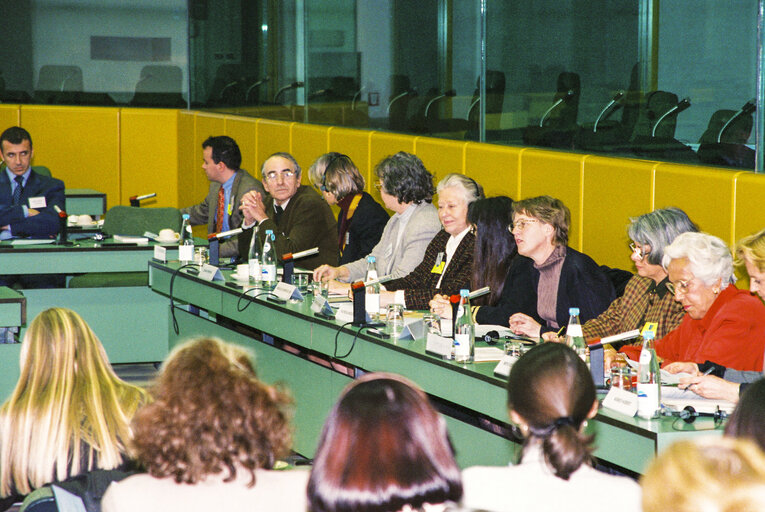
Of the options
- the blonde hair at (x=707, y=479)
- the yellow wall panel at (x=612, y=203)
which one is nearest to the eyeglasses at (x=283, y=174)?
the yellow wall panel at (x=612, y=203)

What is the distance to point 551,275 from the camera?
3918mm

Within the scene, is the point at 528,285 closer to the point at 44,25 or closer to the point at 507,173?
the point at 507,173

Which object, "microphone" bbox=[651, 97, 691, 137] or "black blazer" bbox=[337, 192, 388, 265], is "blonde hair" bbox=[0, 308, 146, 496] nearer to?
"microphone" bbox=[651, 97, 691, 137]

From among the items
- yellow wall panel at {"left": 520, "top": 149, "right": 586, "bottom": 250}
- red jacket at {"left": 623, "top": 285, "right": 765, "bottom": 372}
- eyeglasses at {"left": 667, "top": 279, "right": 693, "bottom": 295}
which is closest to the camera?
red jacket at {"left": 623, "top": 285, "right": 765, "bottom": 372}

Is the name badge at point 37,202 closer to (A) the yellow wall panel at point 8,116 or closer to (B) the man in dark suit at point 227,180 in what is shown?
(B) the man in dark suit at point 227,180

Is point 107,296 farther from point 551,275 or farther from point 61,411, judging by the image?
point 61,411

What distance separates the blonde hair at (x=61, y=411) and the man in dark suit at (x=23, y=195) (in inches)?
177

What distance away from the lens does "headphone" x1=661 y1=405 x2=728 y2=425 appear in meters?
2.55

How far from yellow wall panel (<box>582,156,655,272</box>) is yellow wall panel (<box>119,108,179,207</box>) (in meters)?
6.14

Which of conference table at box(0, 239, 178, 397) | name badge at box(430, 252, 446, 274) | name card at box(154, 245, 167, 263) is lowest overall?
conference table at box(0, 239, 178, 397)

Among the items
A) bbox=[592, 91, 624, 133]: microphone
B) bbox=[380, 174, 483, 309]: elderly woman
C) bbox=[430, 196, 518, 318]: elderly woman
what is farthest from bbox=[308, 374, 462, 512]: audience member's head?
bbox=[592, 91, 624, 133]: microphone

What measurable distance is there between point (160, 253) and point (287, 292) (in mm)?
1483

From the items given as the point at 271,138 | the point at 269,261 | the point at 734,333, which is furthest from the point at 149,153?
the point at 734,333

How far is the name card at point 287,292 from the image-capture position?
4441 mm
